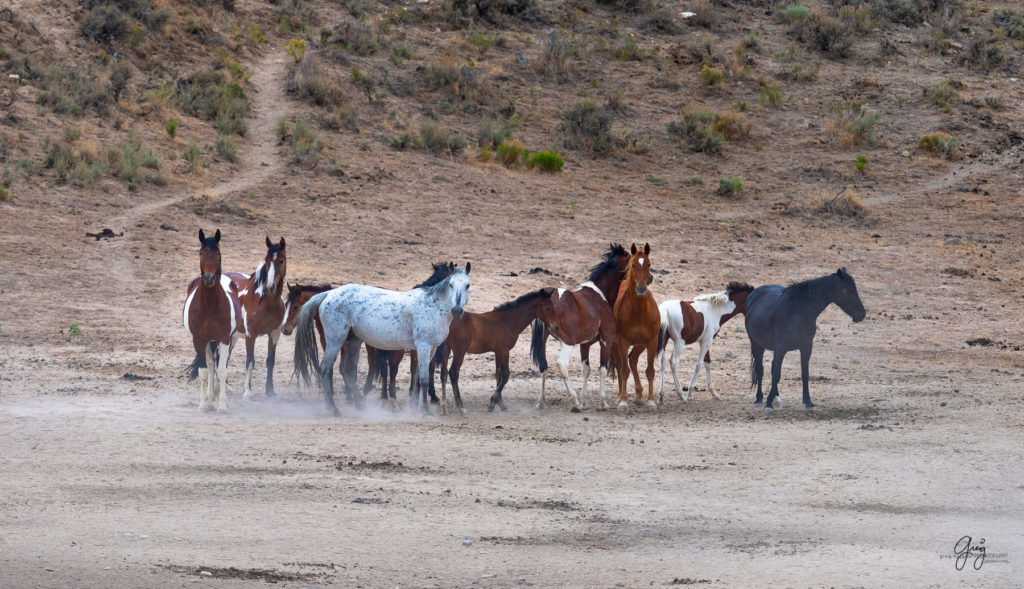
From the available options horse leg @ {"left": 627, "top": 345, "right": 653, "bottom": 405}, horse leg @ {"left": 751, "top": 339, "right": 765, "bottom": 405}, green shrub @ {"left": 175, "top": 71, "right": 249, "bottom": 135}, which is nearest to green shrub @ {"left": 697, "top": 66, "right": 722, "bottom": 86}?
green shrub @ {"left": 175, "top": 71, "right": 249, "bottom": 135}

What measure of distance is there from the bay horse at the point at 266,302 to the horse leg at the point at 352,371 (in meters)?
1.02

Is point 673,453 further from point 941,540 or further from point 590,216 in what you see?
point 590,216

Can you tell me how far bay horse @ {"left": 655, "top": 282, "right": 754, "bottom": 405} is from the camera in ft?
49.1

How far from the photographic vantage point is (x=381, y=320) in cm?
1310

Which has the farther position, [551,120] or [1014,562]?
[551,120]

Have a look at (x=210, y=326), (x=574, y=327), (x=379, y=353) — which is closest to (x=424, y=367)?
(x=379, y=353)

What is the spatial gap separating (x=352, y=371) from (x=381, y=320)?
1.05 m

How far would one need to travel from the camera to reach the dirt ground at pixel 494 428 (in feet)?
25.0

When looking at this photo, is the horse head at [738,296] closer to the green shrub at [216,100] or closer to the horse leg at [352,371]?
the horse leg at [352,371]

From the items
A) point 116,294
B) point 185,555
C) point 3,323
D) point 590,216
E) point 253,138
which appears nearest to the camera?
point 185,555

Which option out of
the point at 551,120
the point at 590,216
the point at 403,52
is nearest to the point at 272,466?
the point at 590,216

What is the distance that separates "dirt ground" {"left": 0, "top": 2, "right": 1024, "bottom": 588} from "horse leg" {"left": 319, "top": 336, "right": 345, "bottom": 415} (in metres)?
0.33

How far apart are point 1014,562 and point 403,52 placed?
32.9 m

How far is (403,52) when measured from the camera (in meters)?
37.9
